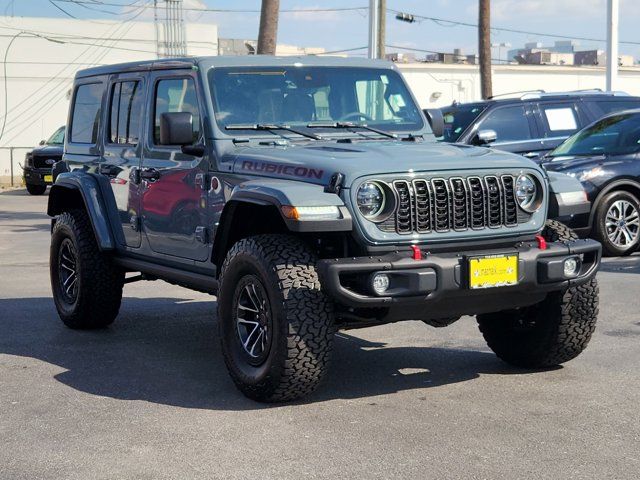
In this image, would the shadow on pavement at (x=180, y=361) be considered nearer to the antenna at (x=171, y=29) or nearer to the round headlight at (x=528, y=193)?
the round headlight at (x=528, y=193)

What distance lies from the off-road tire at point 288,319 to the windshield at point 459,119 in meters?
10.5

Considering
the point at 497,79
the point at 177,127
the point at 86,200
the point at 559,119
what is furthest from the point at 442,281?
the point at 497,79

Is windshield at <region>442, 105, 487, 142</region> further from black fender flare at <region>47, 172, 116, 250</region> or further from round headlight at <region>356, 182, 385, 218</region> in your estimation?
round headlight at <region>356, 182, 385, 218</region>

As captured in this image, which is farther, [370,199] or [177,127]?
[177,127]

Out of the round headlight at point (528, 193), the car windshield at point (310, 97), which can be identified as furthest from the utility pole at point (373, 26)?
the round headlight at point (528, 193)

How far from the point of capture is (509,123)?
658 inches

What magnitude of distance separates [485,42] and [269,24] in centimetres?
1492

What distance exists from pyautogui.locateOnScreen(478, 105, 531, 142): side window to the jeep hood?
9592mm

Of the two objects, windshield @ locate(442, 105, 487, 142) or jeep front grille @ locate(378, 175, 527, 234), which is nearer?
jeep front grille @ locate(378, 175, 527, 234)

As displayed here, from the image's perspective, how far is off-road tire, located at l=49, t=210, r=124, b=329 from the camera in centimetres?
877

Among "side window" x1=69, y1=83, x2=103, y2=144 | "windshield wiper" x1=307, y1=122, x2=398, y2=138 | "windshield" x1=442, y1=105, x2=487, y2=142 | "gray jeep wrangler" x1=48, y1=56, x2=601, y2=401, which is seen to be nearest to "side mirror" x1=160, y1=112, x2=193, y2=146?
"gray jeep wrangler" x1=48, y1=56, x2=601, y2=401

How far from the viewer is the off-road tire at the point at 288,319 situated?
20.0 feet

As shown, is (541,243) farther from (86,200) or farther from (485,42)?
(485,42)

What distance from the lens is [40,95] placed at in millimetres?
41719
